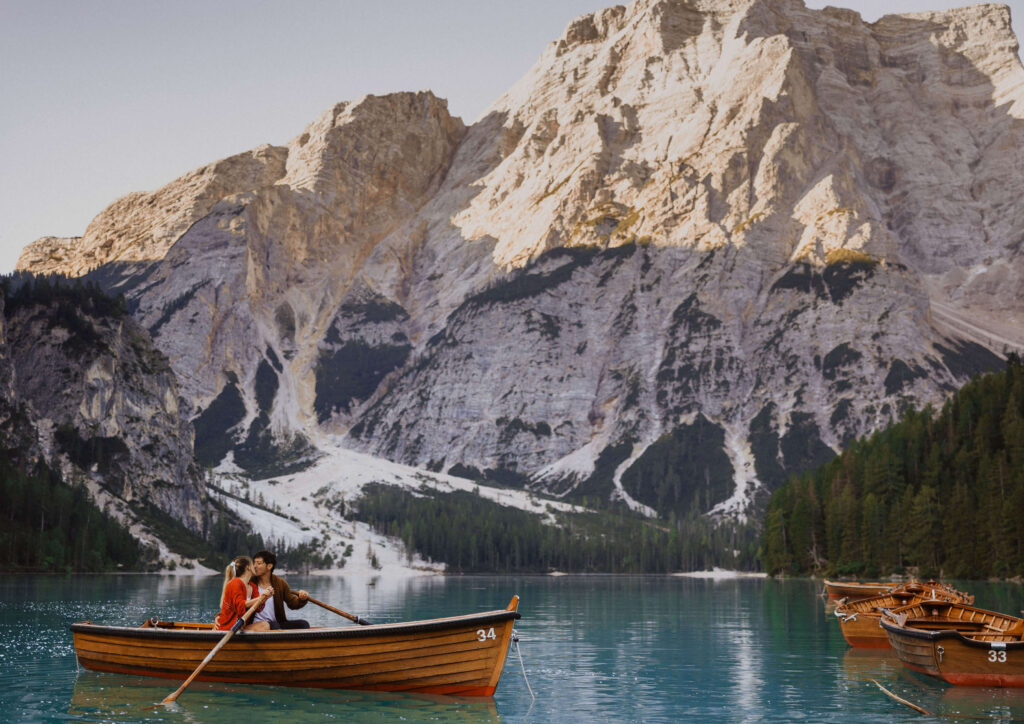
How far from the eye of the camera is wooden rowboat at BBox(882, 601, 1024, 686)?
4072 centimetres

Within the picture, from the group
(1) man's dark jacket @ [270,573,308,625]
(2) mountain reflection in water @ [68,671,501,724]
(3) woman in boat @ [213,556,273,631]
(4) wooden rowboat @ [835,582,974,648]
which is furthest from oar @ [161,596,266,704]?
(4) wooden rowboat @ [835,582,974,648]

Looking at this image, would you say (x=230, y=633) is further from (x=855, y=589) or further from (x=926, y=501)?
(x=926, y=501)

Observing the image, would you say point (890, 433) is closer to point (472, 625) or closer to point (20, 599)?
point (20, 599)

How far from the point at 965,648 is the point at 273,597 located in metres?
25.7

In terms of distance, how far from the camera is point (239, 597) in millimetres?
39562

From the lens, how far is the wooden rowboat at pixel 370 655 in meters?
37.4

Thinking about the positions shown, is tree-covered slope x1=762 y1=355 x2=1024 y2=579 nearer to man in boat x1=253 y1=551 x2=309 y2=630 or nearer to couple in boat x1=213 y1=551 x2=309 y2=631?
man in boat x1=253 y1=551 x2=309 y2=630

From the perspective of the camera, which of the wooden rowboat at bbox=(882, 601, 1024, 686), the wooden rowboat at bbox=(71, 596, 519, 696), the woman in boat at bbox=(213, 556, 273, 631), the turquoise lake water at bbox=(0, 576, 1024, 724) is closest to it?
the turquoise lake water at bbox=(0, 576, 1024, 724)

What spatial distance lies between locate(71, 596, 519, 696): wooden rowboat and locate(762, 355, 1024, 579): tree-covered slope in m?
102

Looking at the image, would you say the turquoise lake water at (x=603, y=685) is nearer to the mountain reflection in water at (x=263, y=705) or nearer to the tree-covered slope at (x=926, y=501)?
the mountain reflection in water at (x=263, y=705)

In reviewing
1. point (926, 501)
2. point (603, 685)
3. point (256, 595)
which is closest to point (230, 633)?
point (256, 595)

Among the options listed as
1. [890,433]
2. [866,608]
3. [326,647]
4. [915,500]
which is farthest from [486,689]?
[890,433]

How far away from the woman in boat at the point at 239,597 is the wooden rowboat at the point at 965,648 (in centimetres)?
2495

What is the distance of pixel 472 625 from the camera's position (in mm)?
36844
